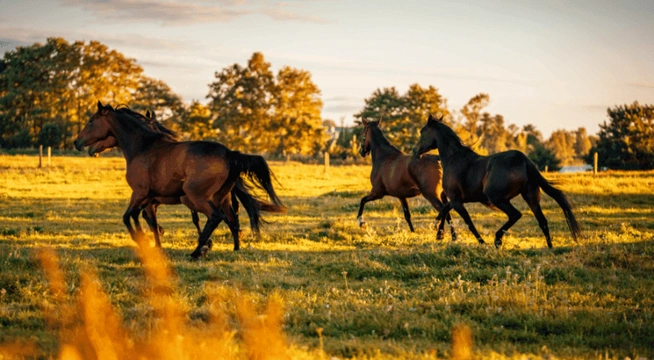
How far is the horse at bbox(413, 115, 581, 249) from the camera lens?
974cm

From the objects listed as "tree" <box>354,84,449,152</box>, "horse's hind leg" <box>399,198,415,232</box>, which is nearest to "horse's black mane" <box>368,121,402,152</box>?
"horse's hind leg" <box>399,198,415,232</box>

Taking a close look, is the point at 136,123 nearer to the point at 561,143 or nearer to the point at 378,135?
the point at 378,135

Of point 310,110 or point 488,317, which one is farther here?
point 310,110

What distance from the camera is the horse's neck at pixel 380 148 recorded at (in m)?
13.9

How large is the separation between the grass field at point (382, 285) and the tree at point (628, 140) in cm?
4056

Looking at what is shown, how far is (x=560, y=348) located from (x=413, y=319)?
142cm

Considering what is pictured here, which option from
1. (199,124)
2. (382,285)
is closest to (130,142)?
(382,285)

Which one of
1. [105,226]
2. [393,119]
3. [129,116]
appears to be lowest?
[105,226]

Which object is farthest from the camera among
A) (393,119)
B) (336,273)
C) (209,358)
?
(393,119)

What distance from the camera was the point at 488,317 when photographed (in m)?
5.88

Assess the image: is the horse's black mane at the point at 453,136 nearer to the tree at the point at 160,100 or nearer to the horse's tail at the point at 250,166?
the horse's tail at the point at 250,166

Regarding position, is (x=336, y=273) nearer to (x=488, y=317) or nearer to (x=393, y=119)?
(x=488, y=317)

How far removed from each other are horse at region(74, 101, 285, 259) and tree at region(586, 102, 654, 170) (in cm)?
4898

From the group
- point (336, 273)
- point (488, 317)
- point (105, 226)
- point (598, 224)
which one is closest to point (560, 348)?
point (488, 317)
